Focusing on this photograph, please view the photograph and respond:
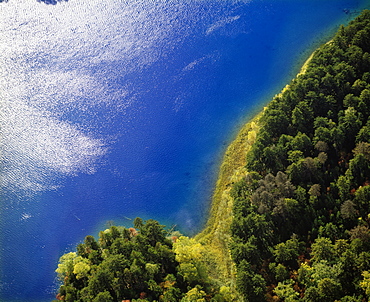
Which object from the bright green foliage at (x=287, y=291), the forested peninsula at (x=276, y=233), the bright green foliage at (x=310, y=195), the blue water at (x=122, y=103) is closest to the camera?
the bright green foliage at (x=287, y=291)

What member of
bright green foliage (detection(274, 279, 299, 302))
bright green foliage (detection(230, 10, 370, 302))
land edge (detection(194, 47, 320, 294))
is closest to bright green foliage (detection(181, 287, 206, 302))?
bright green foliage (detection(230, 10, 370, 302))

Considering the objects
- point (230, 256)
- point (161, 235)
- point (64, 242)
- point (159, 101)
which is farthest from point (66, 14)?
point (230, 256)

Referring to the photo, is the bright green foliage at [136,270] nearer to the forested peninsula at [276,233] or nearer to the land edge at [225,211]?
the forested peninsula at [276,233]

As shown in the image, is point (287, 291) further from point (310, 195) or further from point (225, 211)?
point (225, 211)

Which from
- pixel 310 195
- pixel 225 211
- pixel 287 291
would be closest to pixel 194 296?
pixel 287 291

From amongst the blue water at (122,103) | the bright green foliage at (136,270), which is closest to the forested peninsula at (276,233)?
the bright green foliage at (136,270)

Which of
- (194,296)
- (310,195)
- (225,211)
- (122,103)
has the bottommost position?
(194,296)

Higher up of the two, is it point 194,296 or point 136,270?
point 136,270

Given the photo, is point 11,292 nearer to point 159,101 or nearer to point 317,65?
point 159,101

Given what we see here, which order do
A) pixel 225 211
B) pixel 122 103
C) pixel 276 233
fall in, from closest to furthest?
pixel 276 233 < pixel 225 211 < pixel 122 103
